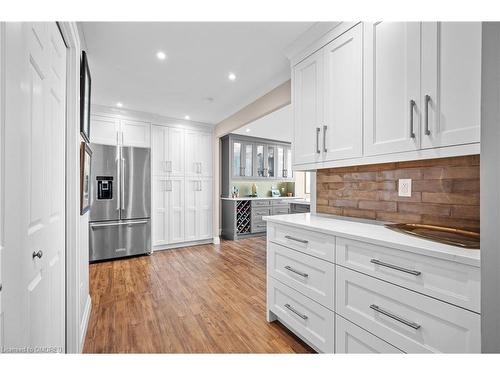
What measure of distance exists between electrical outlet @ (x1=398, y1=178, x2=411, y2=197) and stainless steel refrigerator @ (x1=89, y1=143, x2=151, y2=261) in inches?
148

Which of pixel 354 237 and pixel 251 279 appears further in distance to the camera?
pixel 251 279

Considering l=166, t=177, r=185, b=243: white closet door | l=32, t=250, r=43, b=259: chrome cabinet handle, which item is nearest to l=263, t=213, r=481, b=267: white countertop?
l=32, t=250, r=43, b=259: chrome cabinet handle

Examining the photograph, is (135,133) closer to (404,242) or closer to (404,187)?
(404,187)

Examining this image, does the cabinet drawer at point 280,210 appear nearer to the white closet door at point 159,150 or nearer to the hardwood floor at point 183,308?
the hardwood floor at point 183,308

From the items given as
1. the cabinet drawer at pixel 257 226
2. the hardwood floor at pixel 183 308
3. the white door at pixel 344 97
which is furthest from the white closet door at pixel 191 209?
the white door at pixel 344 97

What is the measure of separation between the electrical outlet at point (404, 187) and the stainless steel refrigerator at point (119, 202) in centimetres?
376

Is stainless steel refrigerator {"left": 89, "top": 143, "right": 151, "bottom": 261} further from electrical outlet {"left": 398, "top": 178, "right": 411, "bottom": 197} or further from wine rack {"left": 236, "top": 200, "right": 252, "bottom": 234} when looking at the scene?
electrical outlet {"left": 398, "top": 178, "right": 411, "bottom": 197}

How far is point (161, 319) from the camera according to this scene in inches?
80.2

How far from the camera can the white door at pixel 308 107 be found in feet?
5.97

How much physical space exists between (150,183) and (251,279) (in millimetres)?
2472

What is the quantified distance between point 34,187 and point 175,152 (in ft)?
12.0

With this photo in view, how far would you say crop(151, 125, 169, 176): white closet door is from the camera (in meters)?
4.23
